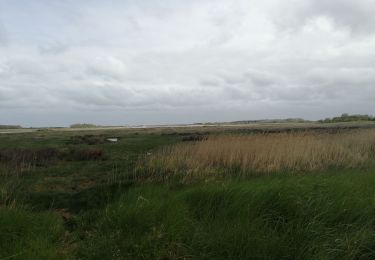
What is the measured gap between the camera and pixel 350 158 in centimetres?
1399

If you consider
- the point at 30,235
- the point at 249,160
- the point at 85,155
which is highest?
the point at 249,160

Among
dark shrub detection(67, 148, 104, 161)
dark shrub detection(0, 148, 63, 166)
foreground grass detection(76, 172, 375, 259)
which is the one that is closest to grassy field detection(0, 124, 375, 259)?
foreground grass detection(76, 172, 375, 259)

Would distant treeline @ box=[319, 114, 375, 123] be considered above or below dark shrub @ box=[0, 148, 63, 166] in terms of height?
above

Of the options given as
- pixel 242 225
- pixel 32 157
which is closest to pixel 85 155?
pixel 32 157

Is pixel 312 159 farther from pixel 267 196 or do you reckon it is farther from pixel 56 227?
Answer: pixel 56 227

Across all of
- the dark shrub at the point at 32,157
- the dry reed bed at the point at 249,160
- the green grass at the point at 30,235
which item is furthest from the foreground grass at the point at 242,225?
the dark shrub at the point at 32,157

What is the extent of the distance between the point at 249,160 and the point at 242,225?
706 centimetres

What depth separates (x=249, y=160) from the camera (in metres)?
13.1

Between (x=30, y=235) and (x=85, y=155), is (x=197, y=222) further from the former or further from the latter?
(x=85, y=155)

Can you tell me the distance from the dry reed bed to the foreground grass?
3.72 m

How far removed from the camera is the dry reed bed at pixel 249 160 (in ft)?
38.9

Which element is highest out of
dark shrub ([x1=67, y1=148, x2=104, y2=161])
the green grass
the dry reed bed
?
the dry reed bed

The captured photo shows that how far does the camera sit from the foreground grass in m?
5.55

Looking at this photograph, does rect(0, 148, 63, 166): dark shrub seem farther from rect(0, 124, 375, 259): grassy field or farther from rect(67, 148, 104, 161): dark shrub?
rect(0, 124, 375, 259): grassy field
